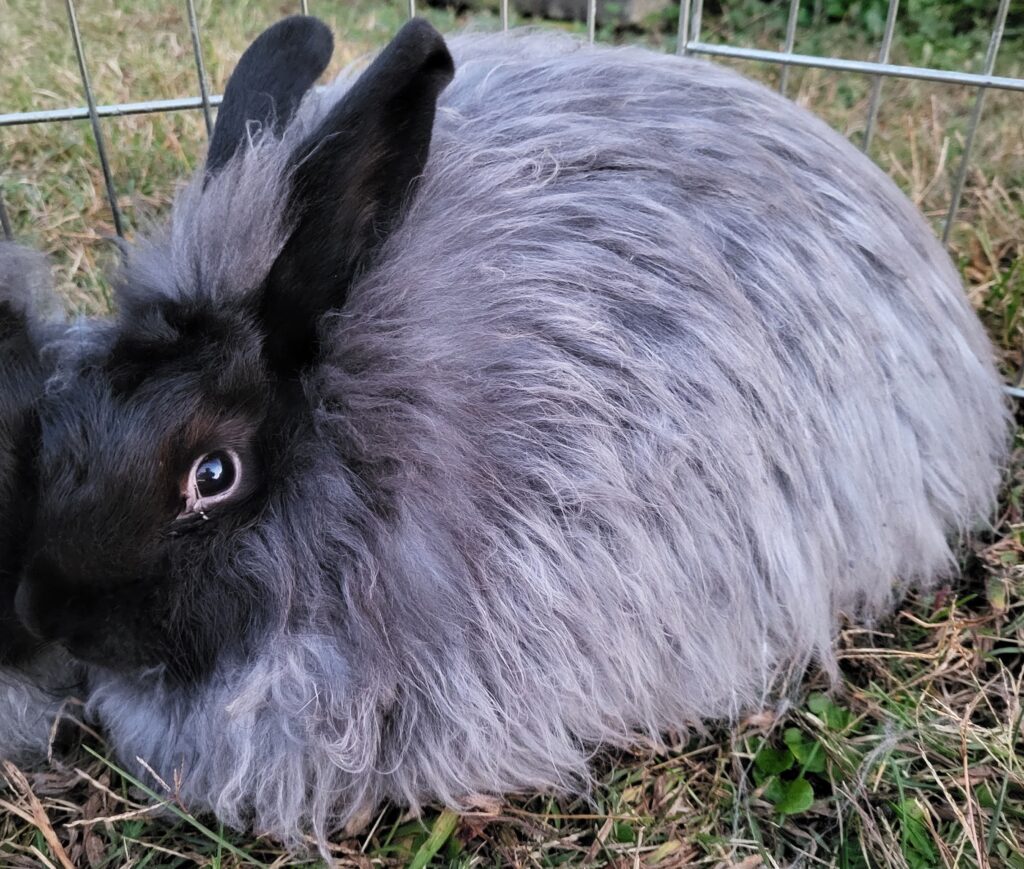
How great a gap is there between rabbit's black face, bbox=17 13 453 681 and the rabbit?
0.03 meters

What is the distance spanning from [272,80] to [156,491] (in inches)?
22.3

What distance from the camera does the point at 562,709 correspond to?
1114mm

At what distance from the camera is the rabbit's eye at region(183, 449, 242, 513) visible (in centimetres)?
101

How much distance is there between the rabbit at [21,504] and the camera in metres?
0.99

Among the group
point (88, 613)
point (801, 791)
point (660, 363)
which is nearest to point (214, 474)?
point (88, 613)

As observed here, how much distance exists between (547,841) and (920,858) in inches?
16.5

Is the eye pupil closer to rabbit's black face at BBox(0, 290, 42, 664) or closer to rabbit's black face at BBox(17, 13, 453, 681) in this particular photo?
rabbit's black face at BBox(17, 13, 453, 681)

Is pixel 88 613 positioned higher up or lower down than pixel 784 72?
lower down

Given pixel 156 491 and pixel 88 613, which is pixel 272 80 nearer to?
pixel 156 491

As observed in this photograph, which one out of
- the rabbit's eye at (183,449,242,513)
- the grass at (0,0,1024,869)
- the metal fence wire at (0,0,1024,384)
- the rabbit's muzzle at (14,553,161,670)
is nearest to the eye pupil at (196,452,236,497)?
the rabbit's eye at (183,449,242,513)

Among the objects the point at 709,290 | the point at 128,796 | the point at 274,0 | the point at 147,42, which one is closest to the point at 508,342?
the point at 709,290

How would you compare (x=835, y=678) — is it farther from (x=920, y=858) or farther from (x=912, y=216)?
(x=912, y=216)

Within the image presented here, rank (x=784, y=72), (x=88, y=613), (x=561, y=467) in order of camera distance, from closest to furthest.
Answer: (x=88, y=613) < (x=561, y=467) < (x=784, y=72)

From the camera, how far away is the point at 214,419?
1.01 meters
